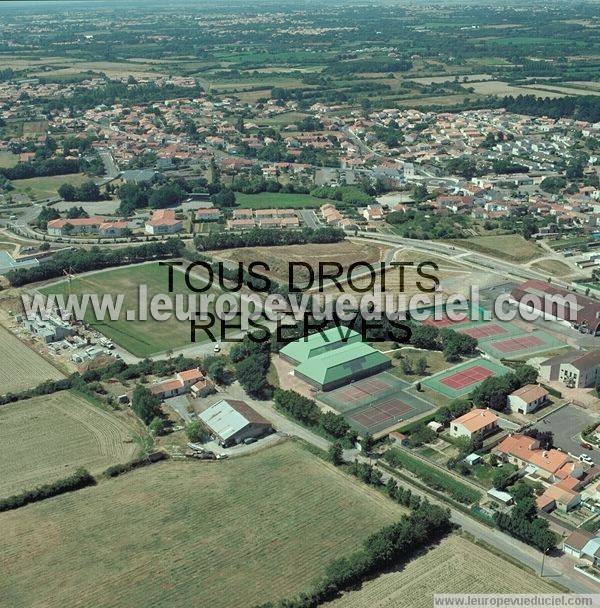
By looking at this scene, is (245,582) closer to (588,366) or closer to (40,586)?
(40,586)

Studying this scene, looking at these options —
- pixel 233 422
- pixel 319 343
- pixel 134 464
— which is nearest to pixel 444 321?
pixel 319 343

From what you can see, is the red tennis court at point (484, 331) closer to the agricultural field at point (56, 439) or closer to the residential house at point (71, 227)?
the agricultural field at point (56, 439)

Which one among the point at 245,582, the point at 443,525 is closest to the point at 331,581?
the point at 245,582

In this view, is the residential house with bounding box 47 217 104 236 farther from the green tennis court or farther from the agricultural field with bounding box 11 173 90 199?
the green tennis court

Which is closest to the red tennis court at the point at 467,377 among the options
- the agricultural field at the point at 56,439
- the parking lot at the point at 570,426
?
the parking lot at the point at 570,426

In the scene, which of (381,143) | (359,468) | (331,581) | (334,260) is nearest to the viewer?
(331,581)

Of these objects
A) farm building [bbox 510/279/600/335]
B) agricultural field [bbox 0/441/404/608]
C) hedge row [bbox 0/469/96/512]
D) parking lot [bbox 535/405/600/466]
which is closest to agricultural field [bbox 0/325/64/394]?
hedge row [bbox 0/469/96/512]
